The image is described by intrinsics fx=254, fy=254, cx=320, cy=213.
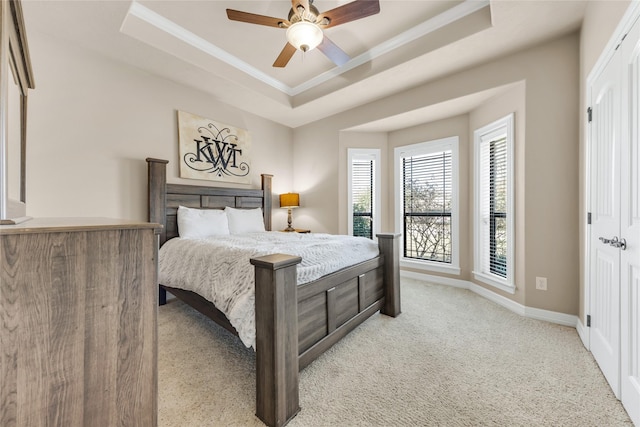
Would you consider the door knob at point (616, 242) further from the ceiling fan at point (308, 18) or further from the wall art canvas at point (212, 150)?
the wall art canvas at point (212, 150)

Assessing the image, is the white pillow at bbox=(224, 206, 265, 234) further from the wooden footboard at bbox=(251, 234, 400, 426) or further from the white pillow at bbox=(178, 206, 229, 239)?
the wooden footboard at bbox=(251, 234, 400, 426)

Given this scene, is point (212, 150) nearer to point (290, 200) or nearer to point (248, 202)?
point (248, 202)

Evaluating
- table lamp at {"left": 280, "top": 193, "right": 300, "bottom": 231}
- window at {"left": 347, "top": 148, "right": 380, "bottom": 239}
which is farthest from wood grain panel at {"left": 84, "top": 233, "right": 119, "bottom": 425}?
window at {"left": 347, "top": 148, "right": 380, "bottom": 239}

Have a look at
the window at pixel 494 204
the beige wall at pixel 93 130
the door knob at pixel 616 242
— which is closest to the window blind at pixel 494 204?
the window at pixel 494 204

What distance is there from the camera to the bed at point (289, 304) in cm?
131

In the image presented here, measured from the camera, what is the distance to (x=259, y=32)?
2.69 m

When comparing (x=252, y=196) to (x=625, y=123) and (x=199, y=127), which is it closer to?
(x=199, y=127)

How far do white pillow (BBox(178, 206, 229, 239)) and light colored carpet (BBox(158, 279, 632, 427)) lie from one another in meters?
0.97

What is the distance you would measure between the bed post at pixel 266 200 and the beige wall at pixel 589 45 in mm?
3700

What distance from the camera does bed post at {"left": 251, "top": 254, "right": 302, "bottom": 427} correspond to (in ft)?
4.24

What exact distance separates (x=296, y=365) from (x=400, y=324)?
1371 mm

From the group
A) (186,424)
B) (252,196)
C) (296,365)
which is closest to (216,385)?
(186,424)

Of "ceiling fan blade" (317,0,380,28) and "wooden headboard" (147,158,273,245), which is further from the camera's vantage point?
"wooden headboard" (147,158,273,245)

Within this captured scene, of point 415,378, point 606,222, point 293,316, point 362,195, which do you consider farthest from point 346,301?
point 362,195
